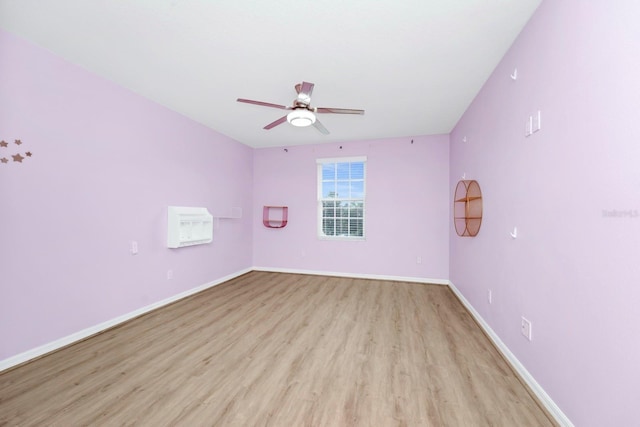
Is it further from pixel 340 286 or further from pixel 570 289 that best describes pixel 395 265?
pixel 570 289

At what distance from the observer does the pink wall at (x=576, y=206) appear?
1.00 m

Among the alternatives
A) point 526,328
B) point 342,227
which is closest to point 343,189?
point 342,227

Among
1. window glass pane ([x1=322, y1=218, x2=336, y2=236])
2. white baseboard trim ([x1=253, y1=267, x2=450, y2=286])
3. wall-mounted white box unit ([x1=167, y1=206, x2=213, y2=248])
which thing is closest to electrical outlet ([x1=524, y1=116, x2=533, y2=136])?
white baseboard trim ([x1=253, y1=267, x2=450, y2=286])

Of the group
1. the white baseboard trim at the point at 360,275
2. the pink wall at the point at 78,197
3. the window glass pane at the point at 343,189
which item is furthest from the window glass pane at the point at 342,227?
the pink wall at the point at 78,197

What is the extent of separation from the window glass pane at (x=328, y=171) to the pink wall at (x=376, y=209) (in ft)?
0.68

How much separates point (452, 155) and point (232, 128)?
12.0 feet

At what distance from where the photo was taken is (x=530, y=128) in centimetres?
170

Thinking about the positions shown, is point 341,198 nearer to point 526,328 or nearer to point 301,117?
point 301,117

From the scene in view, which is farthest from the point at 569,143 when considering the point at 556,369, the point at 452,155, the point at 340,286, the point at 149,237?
the point at 149,237

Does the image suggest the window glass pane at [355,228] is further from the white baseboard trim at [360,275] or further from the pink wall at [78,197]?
the pink wall at [78,197]

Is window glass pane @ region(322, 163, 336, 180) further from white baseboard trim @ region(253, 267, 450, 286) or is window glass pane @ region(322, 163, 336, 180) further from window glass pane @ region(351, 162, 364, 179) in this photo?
white baseboard trim @ region(253, 267, 450, 286)

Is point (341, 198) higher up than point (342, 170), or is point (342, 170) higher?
point (342, 170)

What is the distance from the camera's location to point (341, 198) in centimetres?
481

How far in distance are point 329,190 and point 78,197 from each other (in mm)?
3593
